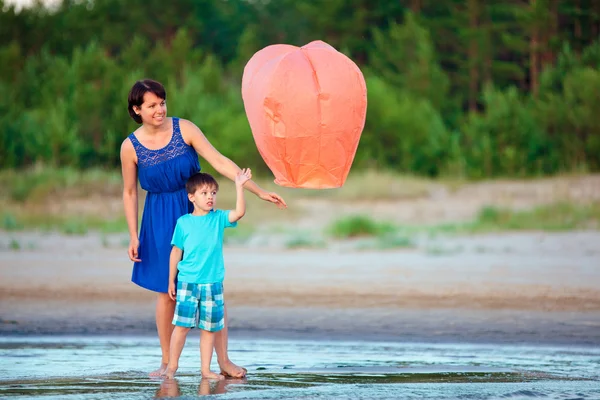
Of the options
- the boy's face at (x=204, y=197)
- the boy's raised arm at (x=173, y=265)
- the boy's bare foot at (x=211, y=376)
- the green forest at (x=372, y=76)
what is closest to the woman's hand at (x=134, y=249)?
the boy's raised arm at (x=173, y=265)

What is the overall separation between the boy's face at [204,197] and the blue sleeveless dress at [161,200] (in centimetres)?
26

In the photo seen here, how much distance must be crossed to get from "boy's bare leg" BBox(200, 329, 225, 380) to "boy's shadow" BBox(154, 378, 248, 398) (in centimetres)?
7

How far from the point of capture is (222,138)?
77.9 feet

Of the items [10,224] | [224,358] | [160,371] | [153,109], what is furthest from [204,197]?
[10,224]

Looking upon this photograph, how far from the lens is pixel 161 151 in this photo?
20.9ft

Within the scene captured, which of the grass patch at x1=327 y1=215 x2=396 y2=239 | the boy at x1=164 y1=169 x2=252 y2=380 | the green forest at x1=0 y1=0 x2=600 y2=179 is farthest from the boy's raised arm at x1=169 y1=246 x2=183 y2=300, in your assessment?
the green forest at x1=0 y1=0 x2=600 y2=179

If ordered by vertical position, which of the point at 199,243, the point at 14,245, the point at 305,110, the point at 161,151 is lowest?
the point at 199,243

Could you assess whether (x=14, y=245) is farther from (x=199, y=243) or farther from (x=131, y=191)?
(x=199, y=243)

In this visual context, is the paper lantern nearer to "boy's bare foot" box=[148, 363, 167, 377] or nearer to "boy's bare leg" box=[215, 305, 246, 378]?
"boy's bare leg" box=[215, 305, 246, 378]

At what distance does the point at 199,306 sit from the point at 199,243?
0.35 metres

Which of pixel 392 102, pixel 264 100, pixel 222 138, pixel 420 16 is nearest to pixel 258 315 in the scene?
pixel 264 100

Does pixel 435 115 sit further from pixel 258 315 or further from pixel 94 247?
pixel 258 315

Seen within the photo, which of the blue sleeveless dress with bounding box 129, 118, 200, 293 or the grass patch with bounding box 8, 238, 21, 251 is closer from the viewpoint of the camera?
the blue sleeveless dress with bounding box 129, 118, 200, 293

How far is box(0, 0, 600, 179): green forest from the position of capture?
24938 mm
